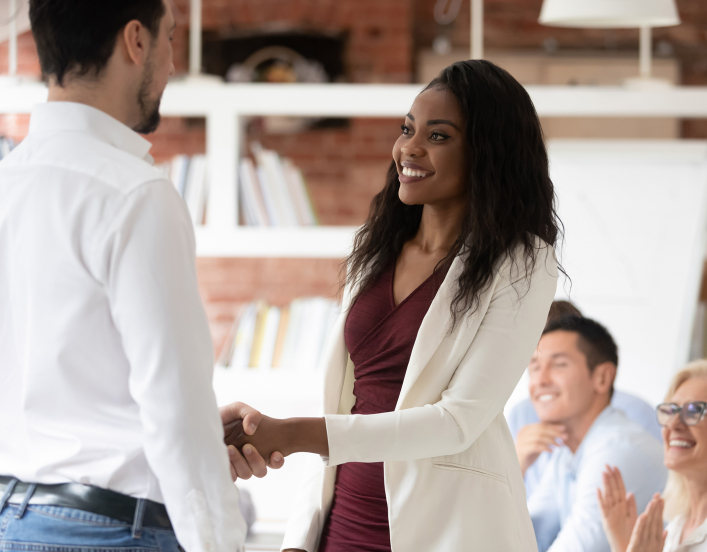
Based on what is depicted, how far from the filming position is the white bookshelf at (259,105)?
340cm

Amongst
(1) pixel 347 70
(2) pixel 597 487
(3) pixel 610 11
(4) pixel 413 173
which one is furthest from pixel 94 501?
(1) pixel 347 70

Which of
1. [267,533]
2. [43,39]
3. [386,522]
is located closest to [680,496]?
[386,522]

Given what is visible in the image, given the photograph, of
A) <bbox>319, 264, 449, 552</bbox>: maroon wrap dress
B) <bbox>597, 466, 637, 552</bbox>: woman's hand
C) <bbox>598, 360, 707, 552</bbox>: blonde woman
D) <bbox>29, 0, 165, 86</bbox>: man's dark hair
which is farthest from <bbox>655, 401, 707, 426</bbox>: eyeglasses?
<bbox>29, 0, 165, 86</bbox>: man's dark hair

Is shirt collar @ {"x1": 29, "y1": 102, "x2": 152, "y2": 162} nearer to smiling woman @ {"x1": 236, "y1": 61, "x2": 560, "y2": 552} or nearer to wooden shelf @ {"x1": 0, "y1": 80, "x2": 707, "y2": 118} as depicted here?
smiling woman @ {"x1": 236, "y1": 61, "x2": 560, "y2": 552}

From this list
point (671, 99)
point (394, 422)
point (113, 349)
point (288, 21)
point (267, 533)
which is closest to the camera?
point (113, 349)

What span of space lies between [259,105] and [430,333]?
2315mm

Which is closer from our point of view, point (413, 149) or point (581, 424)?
point (413, 149)

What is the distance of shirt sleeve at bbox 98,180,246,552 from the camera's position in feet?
3.09

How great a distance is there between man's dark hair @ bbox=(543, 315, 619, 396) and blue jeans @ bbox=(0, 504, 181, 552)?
1.71 meters

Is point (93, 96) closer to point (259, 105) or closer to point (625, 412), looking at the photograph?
point (625, 412)

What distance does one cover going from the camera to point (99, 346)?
0.98 meters

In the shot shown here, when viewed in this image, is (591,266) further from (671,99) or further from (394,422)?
(394,422)

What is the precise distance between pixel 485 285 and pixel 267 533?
200cm

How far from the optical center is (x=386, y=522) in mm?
1343
